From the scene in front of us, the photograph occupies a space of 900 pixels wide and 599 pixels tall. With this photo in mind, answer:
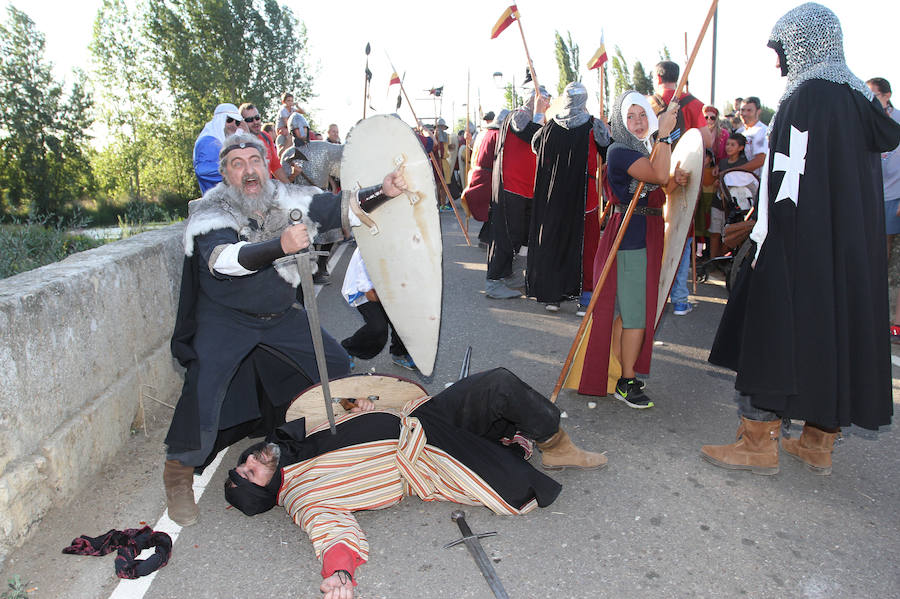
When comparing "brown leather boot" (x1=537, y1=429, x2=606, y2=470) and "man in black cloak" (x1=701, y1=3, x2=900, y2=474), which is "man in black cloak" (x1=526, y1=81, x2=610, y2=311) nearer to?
"man in black cloak" (x1=701, y1=3, x2=900, y2=474)

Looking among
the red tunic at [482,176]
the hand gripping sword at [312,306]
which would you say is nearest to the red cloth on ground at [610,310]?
the hand gripping sword at [312,306]

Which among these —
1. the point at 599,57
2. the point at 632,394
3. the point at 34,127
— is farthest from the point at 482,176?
the point at 34,127

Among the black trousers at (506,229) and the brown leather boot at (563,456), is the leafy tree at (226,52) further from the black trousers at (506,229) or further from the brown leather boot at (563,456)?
the brown leather boot at (563,456)

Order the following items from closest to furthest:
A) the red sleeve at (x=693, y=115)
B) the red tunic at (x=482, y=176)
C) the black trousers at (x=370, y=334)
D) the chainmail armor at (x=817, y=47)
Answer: the chainmail armor at (x=817, y=47) → the black trousers at (x=370, y=334) → the red sleeve at (x=693, y=115) → the red tunic at (x=482, y=176)

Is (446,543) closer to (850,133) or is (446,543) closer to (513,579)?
(513,579)

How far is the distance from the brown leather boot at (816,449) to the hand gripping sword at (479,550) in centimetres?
159

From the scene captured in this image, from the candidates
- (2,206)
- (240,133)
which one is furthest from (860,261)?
(2,206)

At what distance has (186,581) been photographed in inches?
101

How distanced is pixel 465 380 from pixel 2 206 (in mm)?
24625

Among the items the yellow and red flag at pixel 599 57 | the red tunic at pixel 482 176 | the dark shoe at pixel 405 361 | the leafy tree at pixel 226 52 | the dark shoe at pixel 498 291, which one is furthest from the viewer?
the leafy tree at pixel 226 52

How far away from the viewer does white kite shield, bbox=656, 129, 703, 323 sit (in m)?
3.79

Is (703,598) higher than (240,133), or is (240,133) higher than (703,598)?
(240,133)

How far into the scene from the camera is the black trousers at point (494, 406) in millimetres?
3072

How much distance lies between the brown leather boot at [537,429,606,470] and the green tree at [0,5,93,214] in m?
25.1
